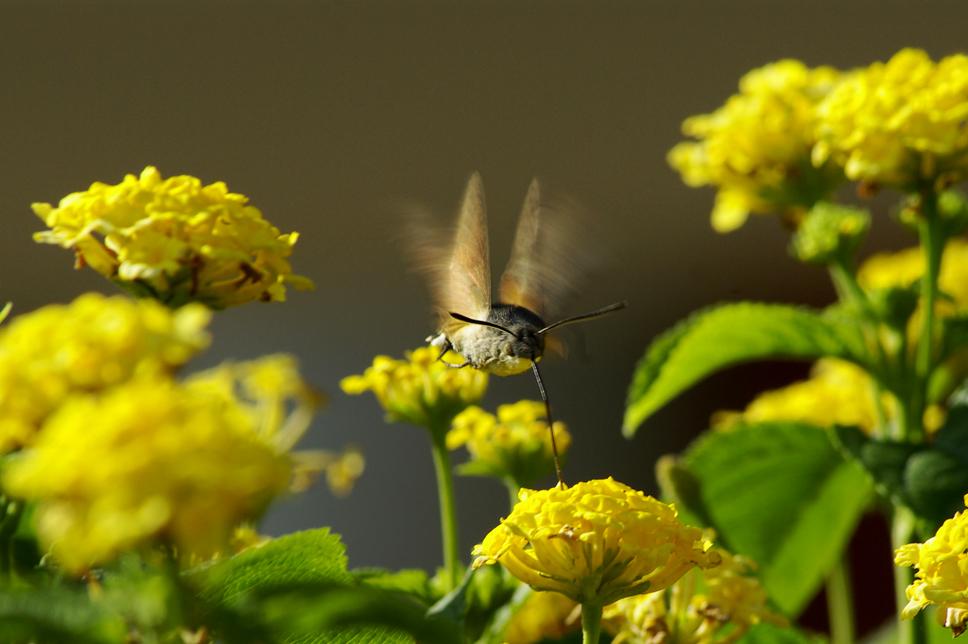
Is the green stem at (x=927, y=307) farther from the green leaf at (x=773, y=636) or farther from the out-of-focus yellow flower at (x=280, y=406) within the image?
the out-of-focus yellow flower at (x=280, y=406)

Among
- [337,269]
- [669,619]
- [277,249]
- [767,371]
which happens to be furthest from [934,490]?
[337,269]

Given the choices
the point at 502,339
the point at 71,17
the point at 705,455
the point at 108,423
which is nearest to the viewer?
the point at 108,423

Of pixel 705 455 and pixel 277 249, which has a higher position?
pixel 277 249

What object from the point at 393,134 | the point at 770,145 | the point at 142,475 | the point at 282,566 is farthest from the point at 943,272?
the point at 393,134

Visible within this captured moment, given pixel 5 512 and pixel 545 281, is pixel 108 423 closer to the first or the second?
pixel 5 512

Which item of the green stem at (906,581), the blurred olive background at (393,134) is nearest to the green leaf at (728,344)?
the green stem at (906,581)

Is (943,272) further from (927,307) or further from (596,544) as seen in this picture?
(596,544)
